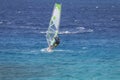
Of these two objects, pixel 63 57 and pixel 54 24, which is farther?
pixel 63 57

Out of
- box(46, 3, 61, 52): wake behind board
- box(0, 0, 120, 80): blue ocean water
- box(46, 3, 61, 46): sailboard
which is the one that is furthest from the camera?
box(0, 0, 120, 80): blue ocean water

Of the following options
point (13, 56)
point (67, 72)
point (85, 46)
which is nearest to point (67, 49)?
point (85, 46)

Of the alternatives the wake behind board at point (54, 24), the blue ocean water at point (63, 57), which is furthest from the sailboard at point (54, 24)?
the blue ocean water at point (63, 57)

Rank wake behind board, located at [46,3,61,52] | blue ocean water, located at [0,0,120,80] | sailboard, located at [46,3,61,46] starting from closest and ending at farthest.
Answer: wake behind board, located at [46,3,61,52] → sailboard, located at [46,3,61,46] → blue ocean water, located at [0,0,120,80]

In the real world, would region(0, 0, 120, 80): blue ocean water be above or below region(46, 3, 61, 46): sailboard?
below

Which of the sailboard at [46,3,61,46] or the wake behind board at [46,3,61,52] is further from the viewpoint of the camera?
→ the sailboard at [46,3,61,46]

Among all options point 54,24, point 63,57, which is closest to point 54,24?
point 54,24

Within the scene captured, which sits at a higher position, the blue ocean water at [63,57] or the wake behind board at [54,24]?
the wake behind board at [54,24]

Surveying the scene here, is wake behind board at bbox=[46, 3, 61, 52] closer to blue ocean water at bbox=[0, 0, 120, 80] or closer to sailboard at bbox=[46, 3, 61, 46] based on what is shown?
sailboard at bbox=[46, 3, 61, 46]

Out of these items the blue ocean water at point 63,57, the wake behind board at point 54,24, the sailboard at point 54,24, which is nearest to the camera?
the wake behind board at point 54,24

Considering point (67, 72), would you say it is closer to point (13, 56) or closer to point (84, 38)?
point (13, 56)

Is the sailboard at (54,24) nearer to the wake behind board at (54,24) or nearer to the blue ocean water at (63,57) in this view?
the wake behind board at (54,24)

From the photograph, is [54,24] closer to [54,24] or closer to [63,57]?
[54,24]

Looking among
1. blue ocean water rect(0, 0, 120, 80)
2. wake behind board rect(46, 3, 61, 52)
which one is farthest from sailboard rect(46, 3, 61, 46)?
blue ocean water rect(0, 0, 120, 80)
